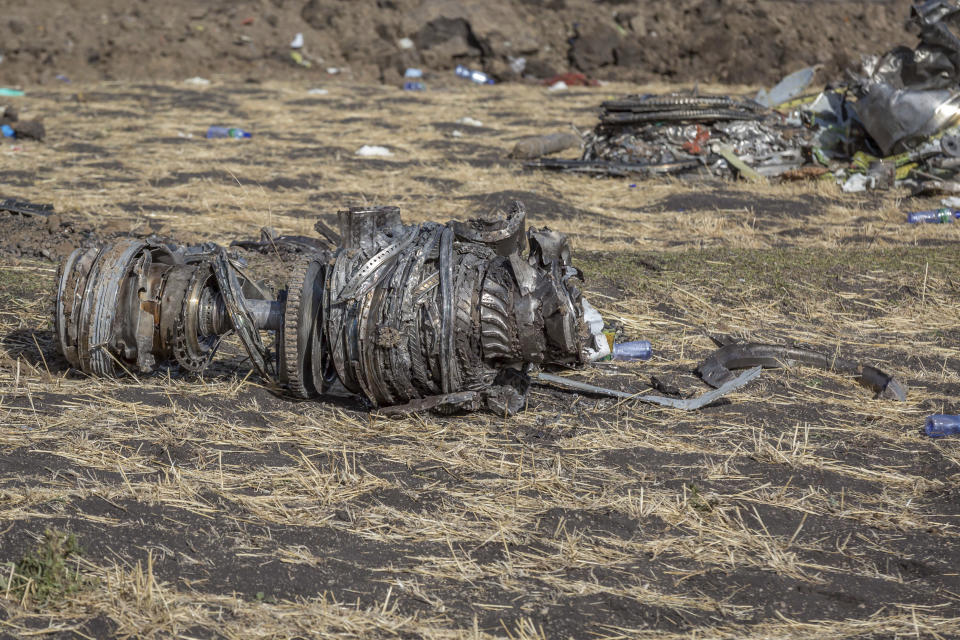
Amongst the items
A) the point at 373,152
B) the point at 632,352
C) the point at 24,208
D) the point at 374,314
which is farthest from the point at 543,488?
the point at 373,152

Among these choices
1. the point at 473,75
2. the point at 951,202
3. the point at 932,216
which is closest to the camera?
the point at 932,216

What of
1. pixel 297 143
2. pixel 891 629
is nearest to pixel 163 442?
pixel 891 629

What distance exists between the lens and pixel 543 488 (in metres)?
3.27

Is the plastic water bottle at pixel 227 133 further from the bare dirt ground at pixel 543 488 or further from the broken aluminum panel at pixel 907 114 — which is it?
the broken aluminum panel at pixel 907 114

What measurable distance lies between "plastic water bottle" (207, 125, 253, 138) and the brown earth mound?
5.58 m

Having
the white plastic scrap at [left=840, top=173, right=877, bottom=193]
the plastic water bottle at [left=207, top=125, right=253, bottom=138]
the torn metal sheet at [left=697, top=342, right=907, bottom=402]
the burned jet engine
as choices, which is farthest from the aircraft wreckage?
the plastic water bottle at [left=207, top=125, right=253, bottom=138]

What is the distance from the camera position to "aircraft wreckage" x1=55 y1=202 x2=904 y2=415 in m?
3.50

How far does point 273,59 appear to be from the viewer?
1677cm

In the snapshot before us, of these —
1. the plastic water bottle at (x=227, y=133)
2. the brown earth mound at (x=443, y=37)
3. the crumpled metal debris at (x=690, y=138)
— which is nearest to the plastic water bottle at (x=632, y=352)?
the crumpled metal debris at (x=690, y=138)

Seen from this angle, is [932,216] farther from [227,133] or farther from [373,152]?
[227,133]

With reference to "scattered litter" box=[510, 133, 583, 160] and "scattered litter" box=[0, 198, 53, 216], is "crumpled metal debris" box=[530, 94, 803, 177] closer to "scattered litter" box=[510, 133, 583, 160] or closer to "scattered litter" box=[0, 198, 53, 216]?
"scattered litter" box=[510, 133, 583, 160]

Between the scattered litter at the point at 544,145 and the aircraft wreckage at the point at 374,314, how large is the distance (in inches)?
248

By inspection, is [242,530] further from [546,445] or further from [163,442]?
[546,445]

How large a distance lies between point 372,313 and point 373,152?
6742 millimetres
